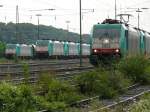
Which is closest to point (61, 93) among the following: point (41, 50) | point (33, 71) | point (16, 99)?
point (16, 99)

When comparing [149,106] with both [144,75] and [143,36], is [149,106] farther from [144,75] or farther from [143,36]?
[143,36]

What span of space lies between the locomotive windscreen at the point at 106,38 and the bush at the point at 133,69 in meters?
4.68

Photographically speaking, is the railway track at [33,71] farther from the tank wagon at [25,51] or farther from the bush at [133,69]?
the tank wagon at [25,51]

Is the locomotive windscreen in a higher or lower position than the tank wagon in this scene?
higher

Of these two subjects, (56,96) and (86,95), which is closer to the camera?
(56,96)

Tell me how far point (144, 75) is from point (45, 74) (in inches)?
444

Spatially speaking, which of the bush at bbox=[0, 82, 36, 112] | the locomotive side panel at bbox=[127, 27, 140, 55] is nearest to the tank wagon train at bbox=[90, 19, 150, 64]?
the locomotive side panel at bbox=[127, 27, 140, 55]

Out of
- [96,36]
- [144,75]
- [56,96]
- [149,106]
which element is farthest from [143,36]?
[149,106]

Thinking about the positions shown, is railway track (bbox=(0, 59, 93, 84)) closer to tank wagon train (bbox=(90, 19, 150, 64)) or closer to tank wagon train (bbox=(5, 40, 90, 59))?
tank wagon train (bbox=(90, 19, 150, 64))

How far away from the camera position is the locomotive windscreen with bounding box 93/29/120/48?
33406mm

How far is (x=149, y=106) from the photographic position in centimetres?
1337

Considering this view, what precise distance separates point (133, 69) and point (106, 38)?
18.3ft

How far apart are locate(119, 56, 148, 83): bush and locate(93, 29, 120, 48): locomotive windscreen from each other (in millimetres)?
4684

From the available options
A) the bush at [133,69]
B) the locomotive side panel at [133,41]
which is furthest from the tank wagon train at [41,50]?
the bush at [133,69]
